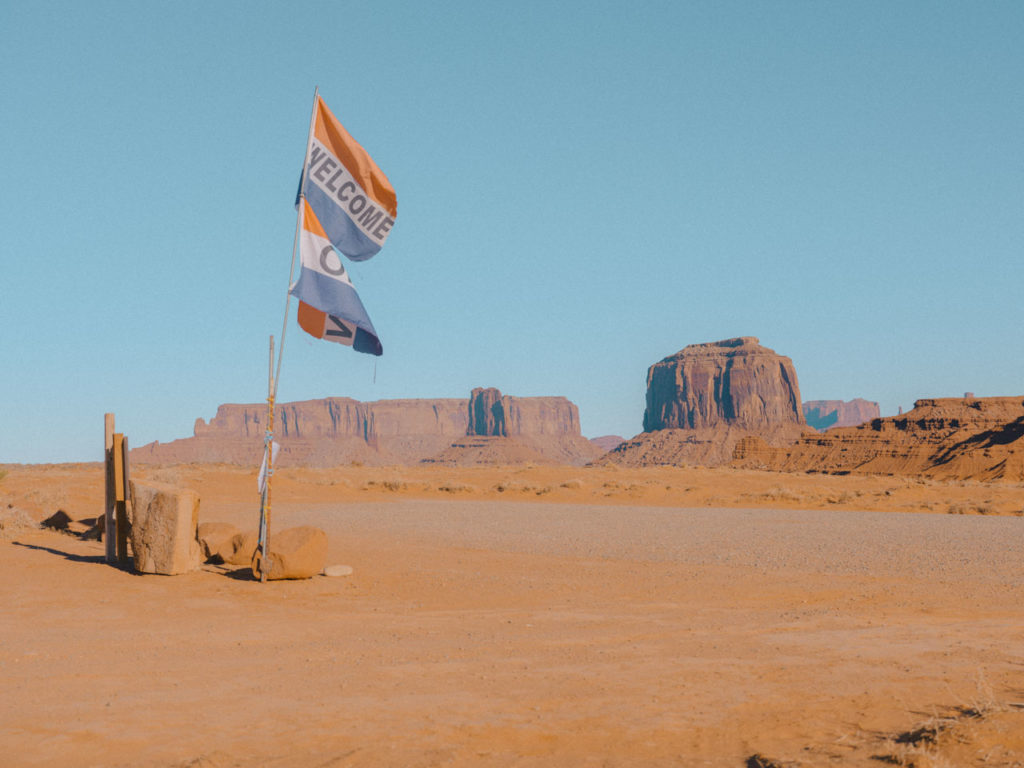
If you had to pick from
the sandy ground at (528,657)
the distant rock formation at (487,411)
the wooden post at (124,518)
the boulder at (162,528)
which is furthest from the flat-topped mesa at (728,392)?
the boulder at (162,528)

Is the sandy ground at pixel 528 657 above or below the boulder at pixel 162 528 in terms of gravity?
below

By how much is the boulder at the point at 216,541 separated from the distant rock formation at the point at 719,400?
127214mm

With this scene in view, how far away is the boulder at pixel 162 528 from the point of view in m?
12.9

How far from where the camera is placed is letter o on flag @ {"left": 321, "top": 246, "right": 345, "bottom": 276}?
12148 mm

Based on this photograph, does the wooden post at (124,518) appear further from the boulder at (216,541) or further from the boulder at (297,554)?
the boulder at (297,554)

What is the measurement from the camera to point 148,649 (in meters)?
8.57

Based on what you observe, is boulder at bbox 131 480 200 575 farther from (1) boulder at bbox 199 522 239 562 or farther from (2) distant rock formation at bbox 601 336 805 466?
(2) distant rock formation at bbox 601 336 805 466

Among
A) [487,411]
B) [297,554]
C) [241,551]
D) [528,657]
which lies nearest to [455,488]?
[241,551]

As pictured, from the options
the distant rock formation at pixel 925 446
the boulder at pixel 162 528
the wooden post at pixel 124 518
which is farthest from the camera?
the distant rock formation at pixel 925 446

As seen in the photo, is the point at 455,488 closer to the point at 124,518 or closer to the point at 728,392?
the point at 124,518

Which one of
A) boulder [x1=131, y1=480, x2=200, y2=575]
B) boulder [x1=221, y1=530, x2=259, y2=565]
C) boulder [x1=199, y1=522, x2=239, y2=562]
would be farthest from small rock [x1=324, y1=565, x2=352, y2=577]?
boulder [x1=131, y1=480, x2=200, y2=575]

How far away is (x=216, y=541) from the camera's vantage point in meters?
14.7

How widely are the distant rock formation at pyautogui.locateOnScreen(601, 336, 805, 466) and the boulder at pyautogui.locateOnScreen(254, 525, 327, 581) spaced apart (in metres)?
129

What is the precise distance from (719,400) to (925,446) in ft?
217
